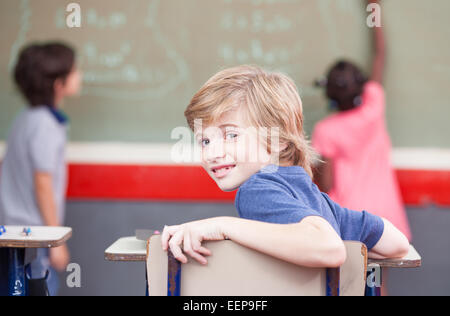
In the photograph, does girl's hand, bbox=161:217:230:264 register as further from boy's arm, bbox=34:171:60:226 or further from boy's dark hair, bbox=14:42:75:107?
boy's dark hair, bbox=14:42:75:107

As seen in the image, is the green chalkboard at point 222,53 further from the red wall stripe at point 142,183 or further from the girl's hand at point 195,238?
the girl's hand at point 195,238

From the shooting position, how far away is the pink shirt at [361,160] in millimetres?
2504

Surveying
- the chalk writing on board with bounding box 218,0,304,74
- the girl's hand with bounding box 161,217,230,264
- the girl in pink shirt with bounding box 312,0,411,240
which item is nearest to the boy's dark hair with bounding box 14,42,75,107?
the chalk writing on board with bounding box 218,0,304,74

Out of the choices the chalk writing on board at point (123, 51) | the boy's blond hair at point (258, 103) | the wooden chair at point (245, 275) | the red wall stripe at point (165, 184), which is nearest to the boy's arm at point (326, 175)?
the red wall stripe at point (165, 184)

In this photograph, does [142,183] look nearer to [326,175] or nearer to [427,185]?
[326,175]

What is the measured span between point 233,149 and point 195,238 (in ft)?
0.81

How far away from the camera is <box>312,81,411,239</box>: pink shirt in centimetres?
250

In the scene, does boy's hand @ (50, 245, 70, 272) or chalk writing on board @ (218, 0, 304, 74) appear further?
chalk writing on board @ (218, 0, 304, 74)

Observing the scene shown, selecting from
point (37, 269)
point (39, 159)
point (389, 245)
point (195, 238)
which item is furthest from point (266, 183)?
point (39, 159)

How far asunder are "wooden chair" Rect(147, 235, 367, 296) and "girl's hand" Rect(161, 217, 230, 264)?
15 mm

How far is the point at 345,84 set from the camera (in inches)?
102

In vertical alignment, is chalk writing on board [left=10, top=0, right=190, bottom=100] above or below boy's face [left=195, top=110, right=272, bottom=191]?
above

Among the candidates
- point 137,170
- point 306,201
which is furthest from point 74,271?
point 306,201
